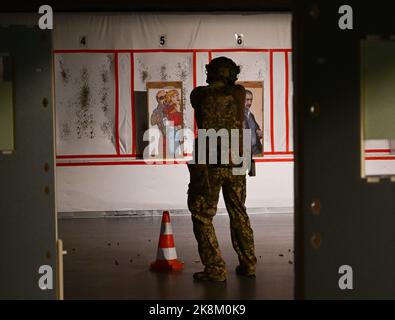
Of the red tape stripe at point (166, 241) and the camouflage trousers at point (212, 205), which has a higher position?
the camouflage trousers at point (212, 205)

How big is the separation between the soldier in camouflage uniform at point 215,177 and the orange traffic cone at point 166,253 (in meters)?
0.75

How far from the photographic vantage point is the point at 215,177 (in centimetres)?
607

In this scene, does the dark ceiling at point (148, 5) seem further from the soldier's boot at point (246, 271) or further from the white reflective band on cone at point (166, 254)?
the soldier's boot at point (246, 271)

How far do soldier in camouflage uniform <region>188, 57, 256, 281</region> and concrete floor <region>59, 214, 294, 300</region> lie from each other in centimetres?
38

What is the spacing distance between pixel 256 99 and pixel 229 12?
1.42m

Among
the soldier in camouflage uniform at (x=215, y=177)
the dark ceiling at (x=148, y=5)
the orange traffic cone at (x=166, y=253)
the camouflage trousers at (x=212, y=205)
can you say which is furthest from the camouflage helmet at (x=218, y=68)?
the dark ceiling at (x=148, y=5)

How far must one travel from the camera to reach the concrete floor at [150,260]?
5949 mm

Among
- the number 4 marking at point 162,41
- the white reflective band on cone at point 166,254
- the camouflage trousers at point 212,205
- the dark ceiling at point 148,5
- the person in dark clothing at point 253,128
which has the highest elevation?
the dark ceiling at point 148,5

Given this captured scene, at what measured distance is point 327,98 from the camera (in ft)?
10.8

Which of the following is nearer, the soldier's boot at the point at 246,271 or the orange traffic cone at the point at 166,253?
the soldier's boot at the point at 246,271

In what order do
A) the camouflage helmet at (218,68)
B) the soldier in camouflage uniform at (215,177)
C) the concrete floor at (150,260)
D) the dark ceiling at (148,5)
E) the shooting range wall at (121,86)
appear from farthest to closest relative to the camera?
1. the shooting range wall at (121,86)
2. the dark ceiling at (148,5)
3. the camouflage helmet at (218,68)
4. the soldier in camouflage uniform at (215,177)
5. the concrete floor at (150,260)

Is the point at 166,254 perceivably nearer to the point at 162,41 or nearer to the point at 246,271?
the point at 246,271

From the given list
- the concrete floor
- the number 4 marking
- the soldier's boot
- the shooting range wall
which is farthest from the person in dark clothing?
the soldier's boot

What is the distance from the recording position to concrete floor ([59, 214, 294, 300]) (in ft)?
19.5
